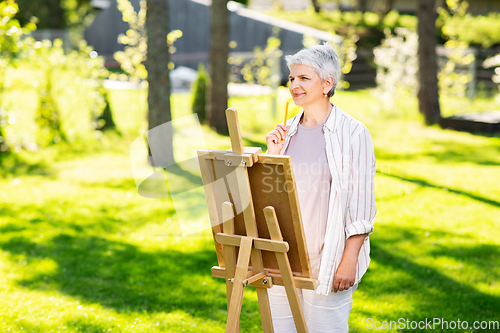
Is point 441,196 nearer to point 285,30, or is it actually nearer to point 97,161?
point 97,161

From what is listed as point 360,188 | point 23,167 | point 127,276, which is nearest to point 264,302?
point 360,188

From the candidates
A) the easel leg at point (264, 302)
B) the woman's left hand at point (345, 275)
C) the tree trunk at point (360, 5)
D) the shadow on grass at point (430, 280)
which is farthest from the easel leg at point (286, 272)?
the tree trunk at point (360, 5)

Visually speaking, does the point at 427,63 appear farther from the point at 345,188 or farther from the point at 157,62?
the point at 345,188

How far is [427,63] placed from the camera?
1184cm

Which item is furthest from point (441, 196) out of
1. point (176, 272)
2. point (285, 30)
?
point (285, 30)

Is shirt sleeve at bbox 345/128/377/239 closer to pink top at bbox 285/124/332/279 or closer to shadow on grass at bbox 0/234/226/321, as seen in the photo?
pink top at bbox 285/124/332/279

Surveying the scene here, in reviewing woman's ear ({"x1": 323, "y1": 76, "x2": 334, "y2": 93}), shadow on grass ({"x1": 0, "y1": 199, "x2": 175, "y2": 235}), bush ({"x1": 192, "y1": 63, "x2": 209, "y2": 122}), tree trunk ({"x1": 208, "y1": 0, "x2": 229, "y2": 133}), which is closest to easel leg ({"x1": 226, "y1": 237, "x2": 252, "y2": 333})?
woman's ear ({"x1": 323, "y1": 76, "x2": 334, "y2": 93})

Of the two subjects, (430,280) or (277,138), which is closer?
(277,138)

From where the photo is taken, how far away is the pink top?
8.07 feet

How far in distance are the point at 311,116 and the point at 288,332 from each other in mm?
1189

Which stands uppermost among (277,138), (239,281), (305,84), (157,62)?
(157,62)

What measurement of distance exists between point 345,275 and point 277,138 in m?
0.78

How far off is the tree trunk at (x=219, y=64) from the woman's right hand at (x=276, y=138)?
8.70 m

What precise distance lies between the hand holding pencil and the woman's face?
0.20 metres
